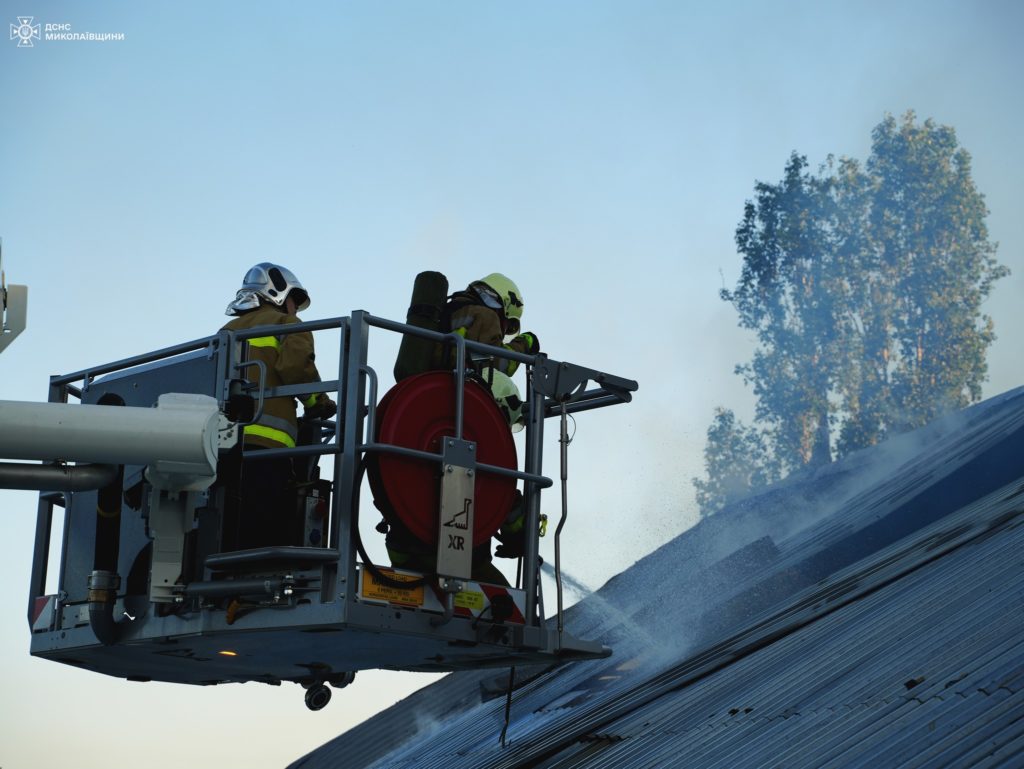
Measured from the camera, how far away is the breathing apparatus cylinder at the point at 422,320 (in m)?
8.10

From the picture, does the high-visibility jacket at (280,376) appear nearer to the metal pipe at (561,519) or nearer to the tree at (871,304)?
the metal pipe at (561,519)

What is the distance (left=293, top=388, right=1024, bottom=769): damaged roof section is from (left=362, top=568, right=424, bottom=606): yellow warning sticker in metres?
1.84

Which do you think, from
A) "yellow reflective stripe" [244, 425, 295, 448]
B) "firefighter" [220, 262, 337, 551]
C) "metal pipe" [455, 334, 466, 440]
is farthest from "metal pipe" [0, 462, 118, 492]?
"metal pipe" [455, 334, 466, 440]

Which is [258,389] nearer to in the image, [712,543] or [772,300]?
[712,543]

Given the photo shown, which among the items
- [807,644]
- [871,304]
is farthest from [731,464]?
[807,644]

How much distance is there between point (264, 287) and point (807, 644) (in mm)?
4243

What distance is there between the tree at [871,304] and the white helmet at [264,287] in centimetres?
4305

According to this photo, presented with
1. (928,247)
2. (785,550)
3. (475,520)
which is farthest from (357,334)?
(928,247)

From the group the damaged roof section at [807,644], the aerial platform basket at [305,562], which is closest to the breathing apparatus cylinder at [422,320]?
the aerial platform basket at [305,562]

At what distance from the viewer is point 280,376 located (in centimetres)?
809

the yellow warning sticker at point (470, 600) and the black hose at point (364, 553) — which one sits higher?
the black hose at point (364, 553)

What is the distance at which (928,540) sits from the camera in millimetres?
11547

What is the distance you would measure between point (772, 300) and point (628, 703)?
144 feet

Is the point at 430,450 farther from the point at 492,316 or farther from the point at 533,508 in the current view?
the point at 492,316
